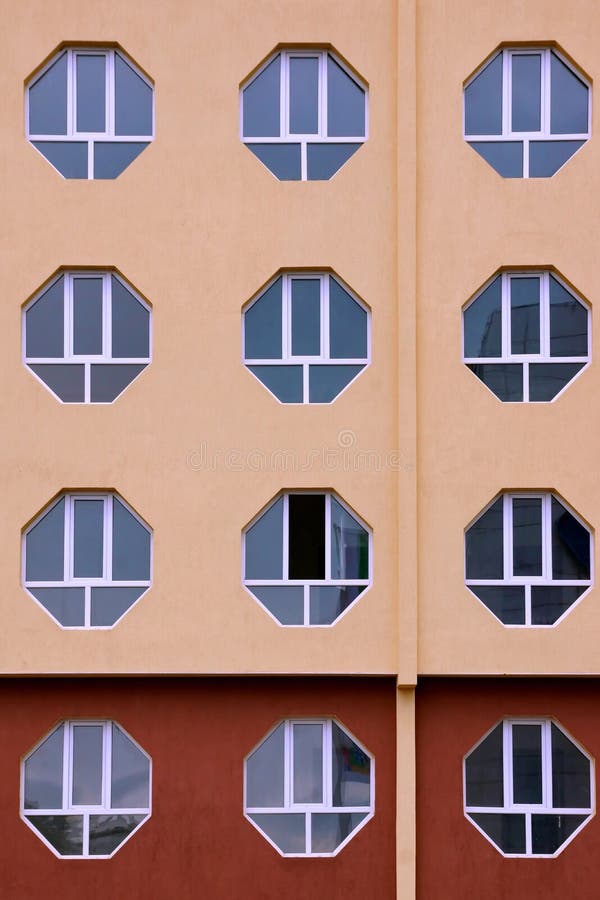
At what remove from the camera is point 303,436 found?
15414 millimetres

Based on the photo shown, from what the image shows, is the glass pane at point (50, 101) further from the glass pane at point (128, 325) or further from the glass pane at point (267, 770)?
the glass pane at point (267, 770)

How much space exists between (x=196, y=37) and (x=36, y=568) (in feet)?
22.7

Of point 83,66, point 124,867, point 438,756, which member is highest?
point 83,66

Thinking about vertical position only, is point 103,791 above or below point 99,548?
below

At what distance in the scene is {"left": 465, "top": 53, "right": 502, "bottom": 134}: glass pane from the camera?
15.9 meters

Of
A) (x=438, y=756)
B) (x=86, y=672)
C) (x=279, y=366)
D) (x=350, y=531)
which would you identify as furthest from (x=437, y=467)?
(x=86, y=672)

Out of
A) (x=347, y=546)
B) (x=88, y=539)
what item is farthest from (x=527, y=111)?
(x=88, y=539)

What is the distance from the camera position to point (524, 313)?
1574 centimetres

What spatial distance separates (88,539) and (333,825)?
463 cm

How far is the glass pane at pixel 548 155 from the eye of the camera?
15766 millimetres

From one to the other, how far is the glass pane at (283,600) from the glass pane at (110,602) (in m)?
1.45

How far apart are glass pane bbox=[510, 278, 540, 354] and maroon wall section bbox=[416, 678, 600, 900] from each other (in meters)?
4.19

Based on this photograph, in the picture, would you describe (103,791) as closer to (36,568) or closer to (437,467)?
(36,568)

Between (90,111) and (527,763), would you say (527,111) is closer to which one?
(90,111)
